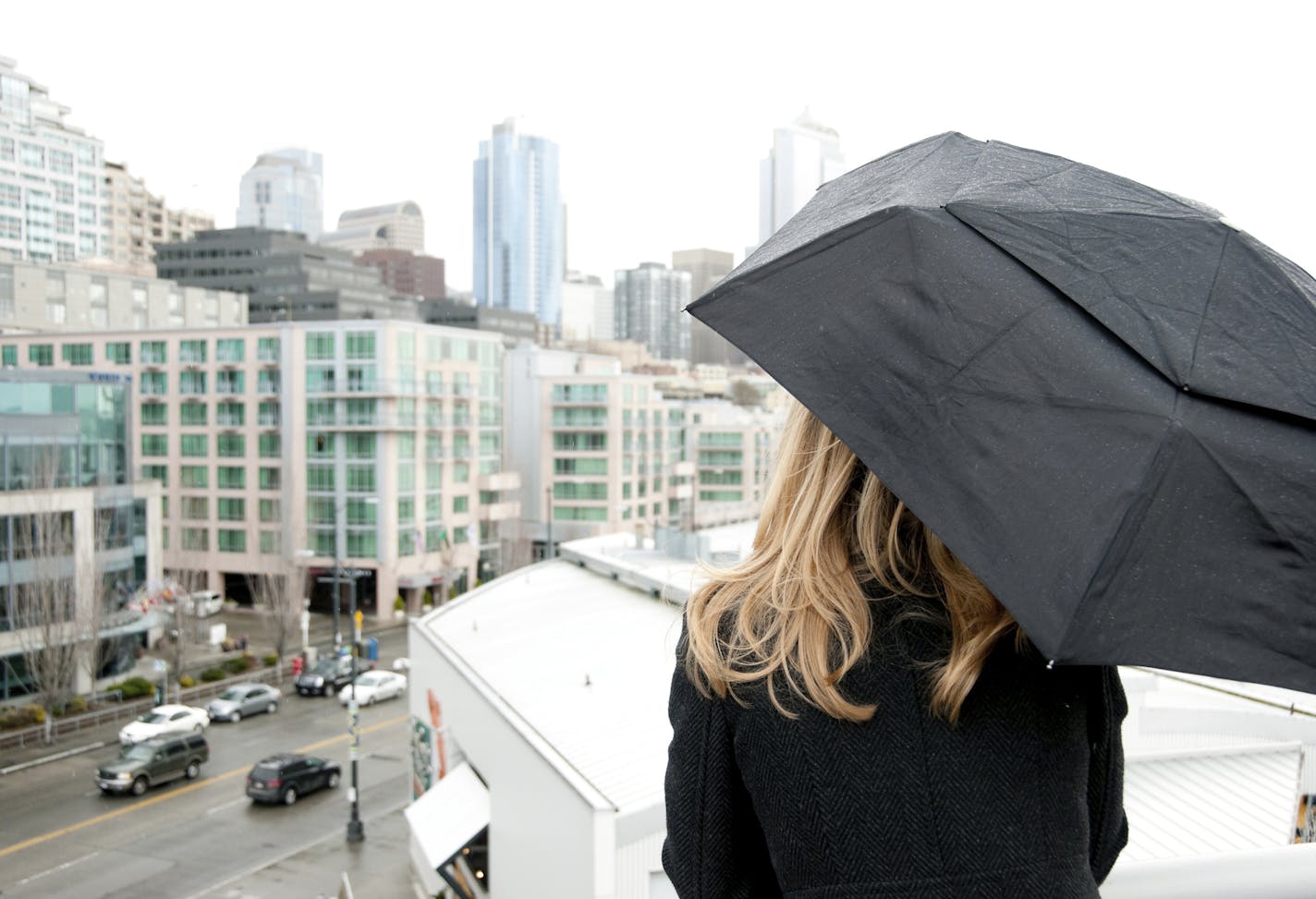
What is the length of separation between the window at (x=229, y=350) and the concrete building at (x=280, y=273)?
4115 centimetres

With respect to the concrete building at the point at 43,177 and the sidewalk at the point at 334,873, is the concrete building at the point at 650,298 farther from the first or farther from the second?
the sidewalk at the point at 334,873

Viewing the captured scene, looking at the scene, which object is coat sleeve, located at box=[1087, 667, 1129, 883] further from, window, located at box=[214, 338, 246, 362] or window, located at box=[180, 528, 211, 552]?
window, located at box=[180, 528, 211, 552]

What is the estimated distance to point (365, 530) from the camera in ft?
150

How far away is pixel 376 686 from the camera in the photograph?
106 feet

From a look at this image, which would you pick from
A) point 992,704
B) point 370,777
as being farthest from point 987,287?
point 370,777

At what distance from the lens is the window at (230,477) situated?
4769 centimetres

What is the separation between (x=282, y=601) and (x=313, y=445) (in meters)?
10.7

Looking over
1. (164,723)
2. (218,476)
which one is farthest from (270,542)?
(164,723)

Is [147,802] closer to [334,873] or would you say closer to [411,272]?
[334,873]

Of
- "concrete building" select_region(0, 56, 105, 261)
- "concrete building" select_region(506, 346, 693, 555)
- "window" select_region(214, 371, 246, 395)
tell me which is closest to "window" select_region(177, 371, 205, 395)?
"window" select_region(214, 371, 246, 395)

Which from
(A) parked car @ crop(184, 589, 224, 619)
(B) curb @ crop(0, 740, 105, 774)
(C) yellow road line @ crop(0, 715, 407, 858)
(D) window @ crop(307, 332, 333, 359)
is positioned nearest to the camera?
(C) yellow road line @ crop(0, 715, 407, 858)

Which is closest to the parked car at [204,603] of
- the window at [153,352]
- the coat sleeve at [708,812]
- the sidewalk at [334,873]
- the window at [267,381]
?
the window at [267,381]

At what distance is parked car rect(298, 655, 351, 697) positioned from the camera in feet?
109

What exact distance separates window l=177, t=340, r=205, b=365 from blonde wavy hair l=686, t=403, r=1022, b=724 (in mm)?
51621
